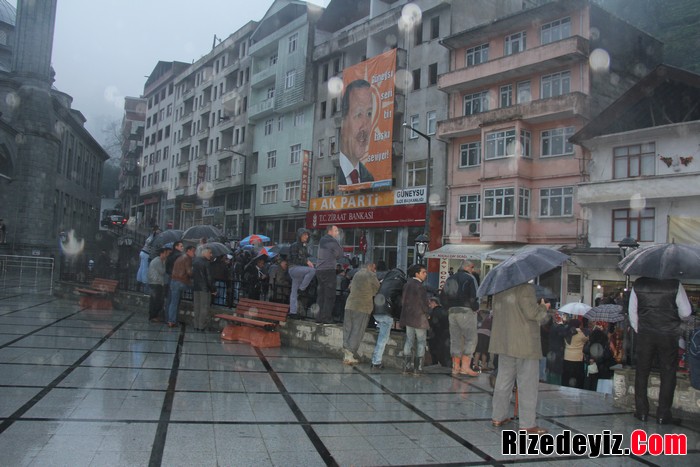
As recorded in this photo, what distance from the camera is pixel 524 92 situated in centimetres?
2861

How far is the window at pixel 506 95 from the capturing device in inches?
1146

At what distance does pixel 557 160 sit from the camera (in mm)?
27203

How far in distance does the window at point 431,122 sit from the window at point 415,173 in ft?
6.05

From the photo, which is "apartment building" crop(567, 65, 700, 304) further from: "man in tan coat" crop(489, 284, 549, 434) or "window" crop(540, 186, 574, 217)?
"man in tan coat" crop(489, 284, 549, 434)

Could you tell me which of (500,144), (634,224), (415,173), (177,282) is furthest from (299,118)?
(177,282)

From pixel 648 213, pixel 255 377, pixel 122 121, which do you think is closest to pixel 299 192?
pixel 648 213

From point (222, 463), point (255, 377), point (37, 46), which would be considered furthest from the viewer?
point (37, 46)

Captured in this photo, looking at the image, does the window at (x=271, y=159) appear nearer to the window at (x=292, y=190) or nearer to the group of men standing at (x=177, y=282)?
the window at (x=292, y=190)

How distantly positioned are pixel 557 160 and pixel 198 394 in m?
24.1

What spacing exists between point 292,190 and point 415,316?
35.4m

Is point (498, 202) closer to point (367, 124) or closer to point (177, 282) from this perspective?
point (367, 124)

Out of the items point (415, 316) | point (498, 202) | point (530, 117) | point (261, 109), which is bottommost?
point (415, 316)

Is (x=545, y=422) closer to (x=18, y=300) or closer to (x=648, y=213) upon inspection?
(x=18, y=300)

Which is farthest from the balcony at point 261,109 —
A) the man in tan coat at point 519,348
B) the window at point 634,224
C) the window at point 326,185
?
the man in tan coat at point 519,348
